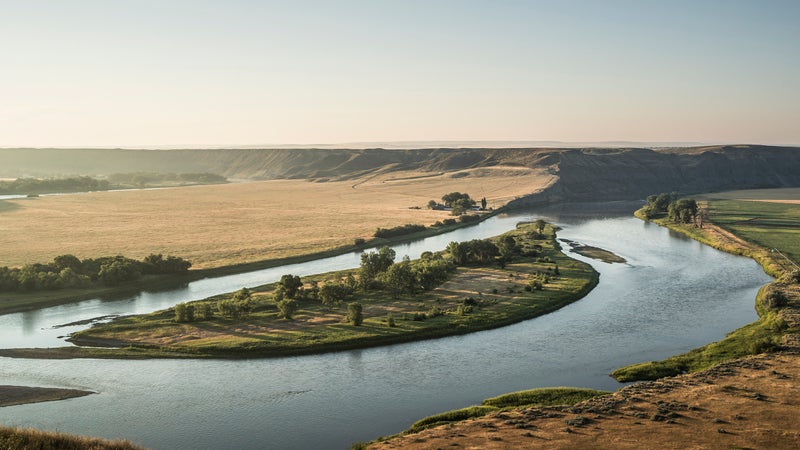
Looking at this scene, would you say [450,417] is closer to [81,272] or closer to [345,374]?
[345,374]

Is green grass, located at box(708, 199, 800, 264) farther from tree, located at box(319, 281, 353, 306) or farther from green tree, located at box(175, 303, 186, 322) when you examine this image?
green tree, located at box(175, 303, 186, 322)

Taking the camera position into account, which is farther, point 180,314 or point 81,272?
point 81,272

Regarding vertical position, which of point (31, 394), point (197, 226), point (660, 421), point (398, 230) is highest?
point (197, 226)

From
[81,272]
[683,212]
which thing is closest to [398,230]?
[81,272]

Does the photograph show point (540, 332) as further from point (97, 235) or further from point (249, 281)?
point (97, 235)

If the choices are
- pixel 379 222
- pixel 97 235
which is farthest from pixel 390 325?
pixel 97 235
